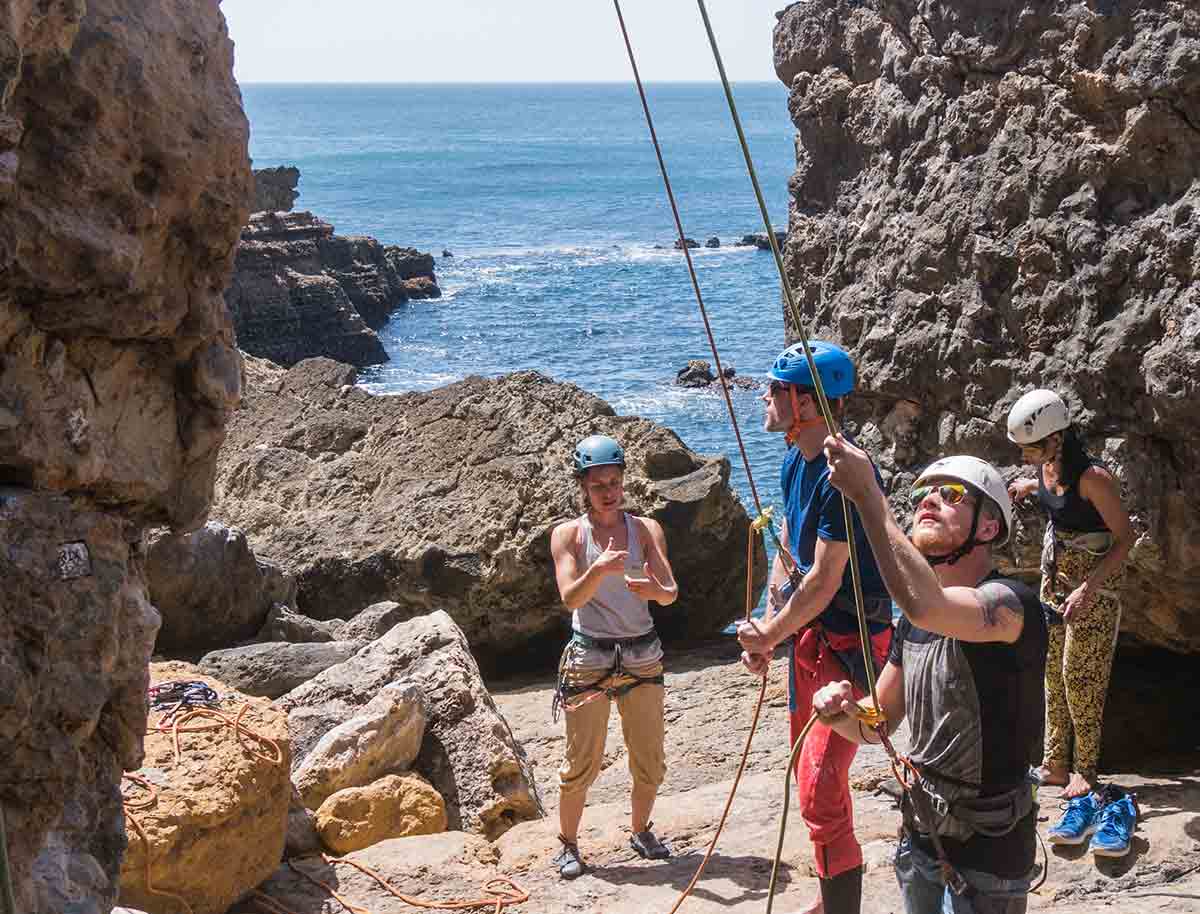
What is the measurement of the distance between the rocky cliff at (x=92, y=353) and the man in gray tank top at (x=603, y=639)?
225 cm

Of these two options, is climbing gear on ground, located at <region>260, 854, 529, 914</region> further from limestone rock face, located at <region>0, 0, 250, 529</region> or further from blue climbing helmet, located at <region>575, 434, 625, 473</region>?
limestone rock face, located at <region>0, 0, 250, 529</region>

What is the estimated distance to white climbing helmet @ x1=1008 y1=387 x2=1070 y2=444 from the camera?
19.9 feet

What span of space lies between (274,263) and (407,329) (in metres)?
8.10

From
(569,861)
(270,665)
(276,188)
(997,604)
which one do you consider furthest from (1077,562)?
(276,188)

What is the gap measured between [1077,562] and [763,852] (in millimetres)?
1909

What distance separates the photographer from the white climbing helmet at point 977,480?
152 inches

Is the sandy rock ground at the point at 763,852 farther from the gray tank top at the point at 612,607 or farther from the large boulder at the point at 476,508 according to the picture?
the large boulder at the point at 476,508

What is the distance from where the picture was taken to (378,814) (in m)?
6.87

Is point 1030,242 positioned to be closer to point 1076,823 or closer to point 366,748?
point 1076,823

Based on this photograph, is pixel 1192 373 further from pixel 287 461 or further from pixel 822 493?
pixel 287 461

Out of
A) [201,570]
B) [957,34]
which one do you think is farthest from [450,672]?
[957,34]

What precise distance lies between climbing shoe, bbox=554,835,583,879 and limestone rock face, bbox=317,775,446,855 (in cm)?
94

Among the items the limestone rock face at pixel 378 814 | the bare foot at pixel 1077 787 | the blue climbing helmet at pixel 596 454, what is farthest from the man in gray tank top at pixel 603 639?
the bare foot at pixel 1077 787

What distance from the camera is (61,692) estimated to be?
11.4 ft
